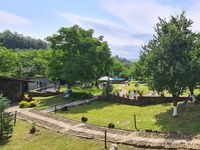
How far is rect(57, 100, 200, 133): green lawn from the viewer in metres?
29.8

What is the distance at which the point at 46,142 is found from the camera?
28969mm

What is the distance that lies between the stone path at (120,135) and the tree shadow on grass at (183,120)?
2.42 m

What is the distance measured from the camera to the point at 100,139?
1063 inches

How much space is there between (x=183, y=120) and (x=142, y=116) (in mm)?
5623

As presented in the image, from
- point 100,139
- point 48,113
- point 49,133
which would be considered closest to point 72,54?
point 48,113

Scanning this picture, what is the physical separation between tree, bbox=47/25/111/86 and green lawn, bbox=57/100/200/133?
28.0 feet

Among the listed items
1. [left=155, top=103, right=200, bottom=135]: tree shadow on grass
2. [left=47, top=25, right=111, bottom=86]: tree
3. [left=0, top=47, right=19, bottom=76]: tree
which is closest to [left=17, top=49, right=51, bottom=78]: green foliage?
[left=0, top=47, right=19, bottom=76]: tree

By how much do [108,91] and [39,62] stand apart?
4383cm

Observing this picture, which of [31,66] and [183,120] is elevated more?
[31,66]

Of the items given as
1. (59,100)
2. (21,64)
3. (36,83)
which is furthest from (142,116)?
(21,64)

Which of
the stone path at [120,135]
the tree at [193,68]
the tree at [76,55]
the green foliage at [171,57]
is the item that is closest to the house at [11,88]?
the tree at [76,55]

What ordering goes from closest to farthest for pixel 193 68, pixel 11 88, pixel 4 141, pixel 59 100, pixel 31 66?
pixel 4 141, pixel 193 68, pixel 59 100, pixel 11 88, pixel 31 66

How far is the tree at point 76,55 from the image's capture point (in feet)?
174

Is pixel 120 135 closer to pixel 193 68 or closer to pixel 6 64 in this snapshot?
pixel 193 68
